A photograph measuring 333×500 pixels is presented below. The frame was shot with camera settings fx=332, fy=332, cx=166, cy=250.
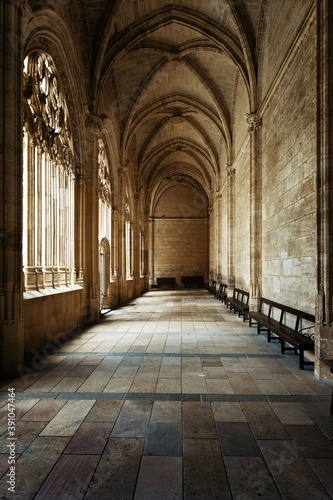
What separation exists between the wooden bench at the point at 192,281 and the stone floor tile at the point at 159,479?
25451 mm

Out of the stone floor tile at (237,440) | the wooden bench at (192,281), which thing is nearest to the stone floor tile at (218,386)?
the stone floor tile at (237,440)

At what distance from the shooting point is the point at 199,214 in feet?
98.0

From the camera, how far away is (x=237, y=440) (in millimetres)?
3020

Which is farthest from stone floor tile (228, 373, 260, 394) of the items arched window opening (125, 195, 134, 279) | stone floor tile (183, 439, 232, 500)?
arched window opening (125, 195, 134, 279)

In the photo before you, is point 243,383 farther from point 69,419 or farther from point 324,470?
point 69,419

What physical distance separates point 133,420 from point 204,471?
1063 mm

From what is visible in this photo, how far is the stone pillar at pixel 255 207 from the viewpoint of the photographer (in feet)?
31.6

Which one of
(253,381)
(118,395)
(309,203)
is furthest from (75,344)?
(309,203)

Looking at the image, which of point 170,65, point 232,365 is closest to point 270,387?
point 232,365

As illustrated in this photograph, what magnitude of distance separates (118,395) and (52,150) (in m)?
5.80

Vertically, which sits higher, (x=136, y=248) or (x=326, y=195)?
(x=326, y=195)

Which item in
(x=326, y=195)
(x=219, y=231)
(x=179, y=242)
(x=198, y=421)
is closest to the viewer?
(x=198, y=421)

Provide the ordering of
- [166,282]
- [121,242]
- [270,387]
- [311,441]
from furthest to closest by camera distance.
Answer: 1. [166,282]
2. [121,242]
3. [270,387]
4. [311,441]

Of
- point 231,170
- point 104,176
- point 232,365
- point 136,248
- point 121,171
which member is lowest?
point 232,365
